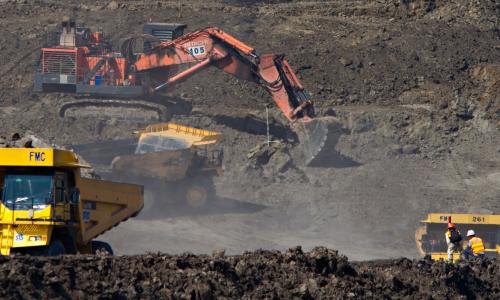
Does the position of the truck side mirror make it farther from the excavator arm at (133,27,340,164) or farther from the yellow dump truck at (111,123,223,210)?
the excavator arm at (133,27,340,164)

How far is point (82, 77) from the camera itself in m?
39.7

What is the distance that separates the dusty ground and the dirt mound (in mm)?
10323

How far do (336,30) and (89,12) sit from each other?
10691 millimetres

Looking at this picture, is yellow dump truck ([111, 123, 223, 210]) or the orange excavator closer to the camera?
yellow dump truck ([111, 123, 223, 210])

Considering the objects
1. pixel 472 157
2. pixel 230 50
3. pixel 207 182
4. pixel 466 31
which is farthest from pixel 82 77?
pixel 466 31

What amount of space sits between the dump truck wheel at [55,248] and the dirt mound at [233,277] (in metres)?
1.89

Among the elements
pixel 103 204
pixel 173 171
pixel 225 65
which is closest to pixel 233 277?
pixel 103 204

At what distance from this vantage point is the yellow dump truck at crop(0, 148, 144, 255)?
57.0 feet

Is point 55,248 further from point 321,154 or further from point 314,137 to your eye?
A: point 314,137

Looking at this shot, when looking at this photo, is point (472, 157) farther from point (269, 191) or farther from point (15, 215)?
point (15, 215)

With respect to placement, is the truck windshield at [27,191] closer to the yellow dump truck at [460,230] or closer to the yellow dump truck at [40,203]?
the yellow dump truck at [40,203]

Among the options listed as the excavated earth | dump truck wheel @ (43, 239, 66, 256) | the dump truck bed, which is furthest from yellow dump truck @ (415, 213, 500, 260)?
dump truck wheel @ (43, 239, 66, 256)

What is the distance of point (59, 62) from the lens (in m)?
40.0

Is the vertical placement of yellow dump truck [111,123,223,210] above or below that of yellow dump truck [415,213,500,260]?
above
